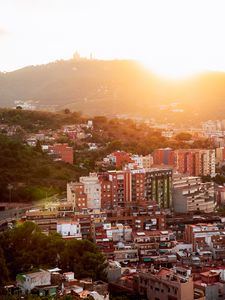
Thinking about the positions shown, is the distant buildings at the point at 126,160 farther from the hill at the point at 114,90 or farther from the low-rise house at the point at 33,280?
the hill at the point at 114,90

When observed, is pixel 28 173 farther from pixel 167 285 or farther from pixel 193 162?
pixel 167 285

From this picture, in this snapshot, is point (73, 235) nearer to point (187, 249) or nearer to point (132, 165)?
point (187, 249)

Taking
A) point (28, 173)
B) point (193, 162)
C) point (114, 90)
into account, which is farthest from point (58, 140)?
point (114, 90)

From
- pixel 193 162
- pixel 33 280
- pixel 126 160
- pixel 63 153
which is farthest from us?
pixel 193 162

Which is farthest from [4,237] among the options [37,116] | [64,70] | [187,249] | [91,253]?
[64,70]

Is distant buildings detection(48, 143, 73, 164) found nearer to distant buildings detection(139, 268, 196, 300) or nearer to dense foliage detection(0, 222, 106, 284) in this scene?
dense foliage detection(0, 222, 106, 284)

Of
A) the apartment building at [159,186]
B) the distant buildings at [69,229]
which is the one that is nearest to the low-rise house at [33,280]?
the distant buildings at [69,229]
